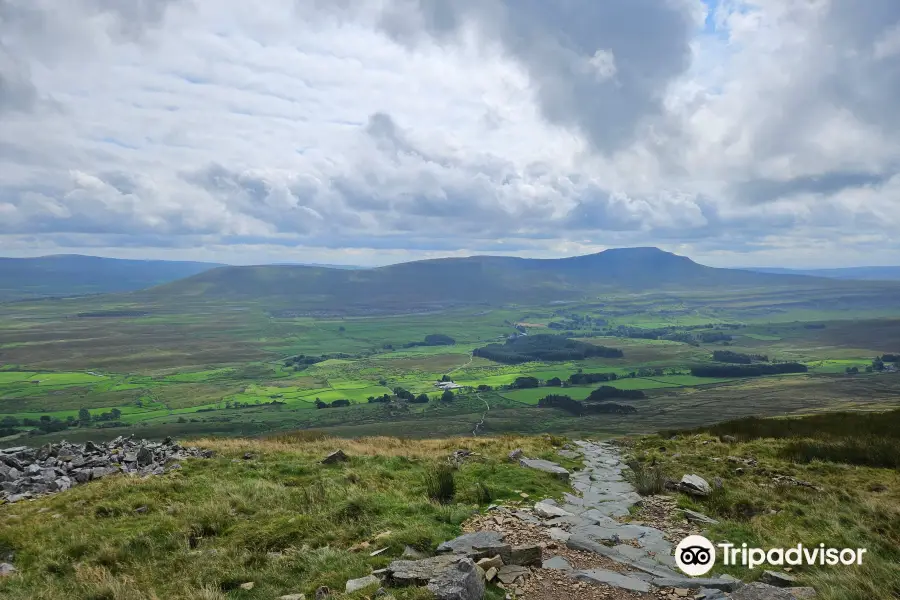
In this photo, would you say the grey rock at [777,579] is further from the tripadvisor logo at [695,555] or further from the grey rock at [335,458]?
the grey rock at [335,458]

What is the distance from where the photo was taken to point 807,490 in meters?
16.7

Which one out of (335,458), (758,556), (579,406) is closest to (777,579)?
(758,556)

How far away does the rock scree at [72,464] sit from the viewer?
17.1 m

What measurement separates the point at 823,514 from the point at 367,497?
12440 millimetres

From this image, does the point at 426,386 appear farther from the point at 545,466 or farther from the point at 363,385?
the point at 545,466

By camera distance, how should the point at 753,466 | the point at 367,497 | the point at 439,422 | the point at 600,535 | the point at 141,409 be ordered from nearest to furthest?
1. the point at 600,535
2. the point at 367,497
3. the point at 753,466
4. the point at 439,422
5. the point at 141,409

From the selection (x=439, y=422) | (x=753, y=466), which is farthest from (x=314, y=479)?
(x=439, y=422)

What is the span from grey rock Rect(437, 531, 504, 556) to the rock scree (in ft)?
43.7

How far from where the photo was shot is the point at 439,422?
8262cm

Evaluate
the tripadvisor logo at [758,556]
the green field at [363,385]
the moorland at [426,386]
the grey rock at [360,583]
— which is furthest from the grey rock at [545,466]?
the green field at [363,385]

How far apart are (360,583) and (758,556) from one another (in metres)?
8.49

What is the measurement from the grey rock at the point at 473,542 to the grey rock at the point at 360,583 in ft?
5.68

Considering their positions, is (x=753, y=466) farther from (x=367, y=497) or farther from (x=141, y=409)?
(x=141, y=409)

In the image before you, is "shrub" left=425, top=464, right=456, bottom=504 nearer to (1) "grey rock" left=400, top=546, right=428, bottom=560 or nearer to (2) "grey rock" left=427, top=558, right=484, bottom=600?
(1) "grey rock" left=400, top=546, right=428, bottom=560
